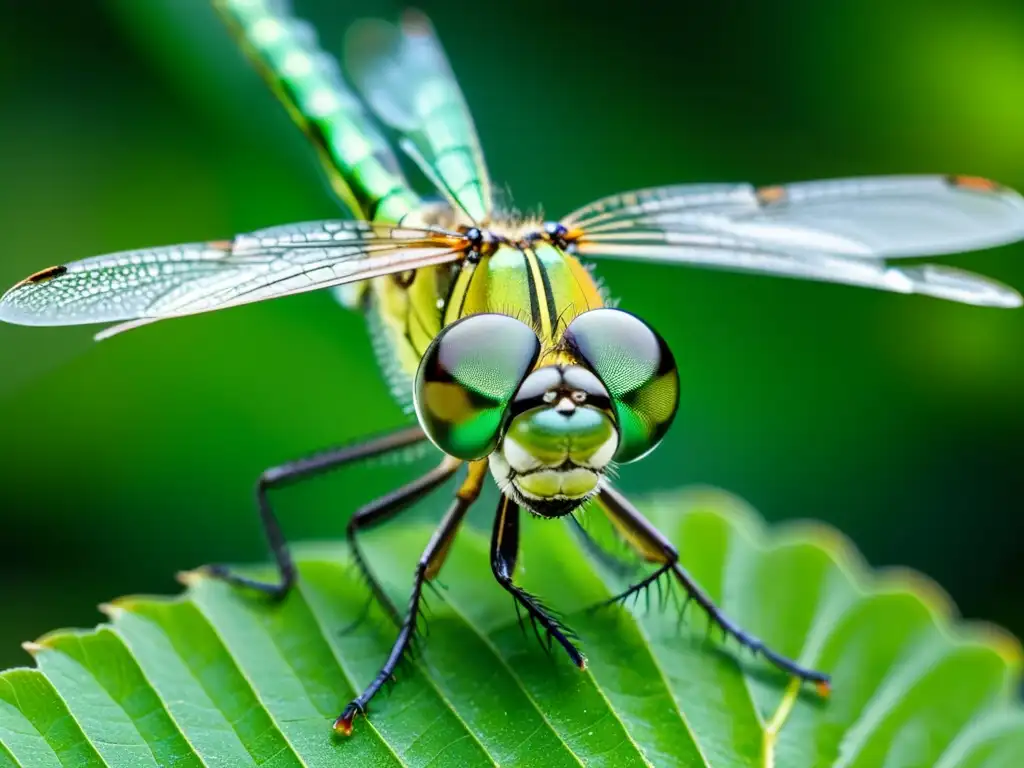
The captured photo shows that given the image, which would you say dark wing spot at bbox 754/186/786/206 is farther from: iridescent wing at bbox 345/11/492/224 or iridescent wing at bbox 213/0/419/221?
iridescent wing at bbox 213/0/419/221

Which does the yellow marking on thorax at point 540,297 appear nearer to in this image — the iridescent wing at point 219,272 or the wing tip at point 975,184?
the iridescent wing at point 219,272

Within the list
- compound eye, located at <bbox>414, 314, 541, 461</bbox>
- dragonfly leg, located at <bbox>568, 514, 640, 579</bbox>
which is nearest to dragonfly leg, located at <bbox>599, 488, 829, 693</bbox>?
dragonfly leg, located at <bbox>568, 514, 640, 579</bbox>

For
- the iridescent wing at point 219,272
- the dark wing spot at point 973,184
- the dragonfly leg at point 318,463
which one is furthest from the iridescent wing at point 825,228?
the dragonfly leg at point 318,463

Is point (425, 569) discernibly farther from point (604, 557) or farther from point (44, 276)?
point (44, 276)

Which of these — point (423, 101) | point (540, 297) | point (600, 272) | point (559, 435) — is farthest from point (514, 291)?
point (600, 272)

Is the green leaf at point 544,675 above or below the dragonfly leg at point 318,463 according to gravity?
below

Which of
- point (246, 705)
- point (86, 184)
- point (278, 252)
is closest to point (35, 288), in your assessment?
point (278, 252)

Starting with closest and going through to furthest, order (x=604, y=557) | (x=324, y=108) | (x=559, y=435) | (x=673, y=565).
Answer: (x=559, y=435) → (x=673, y=565) → (x=604, y=557) → (x=324, y=108)
